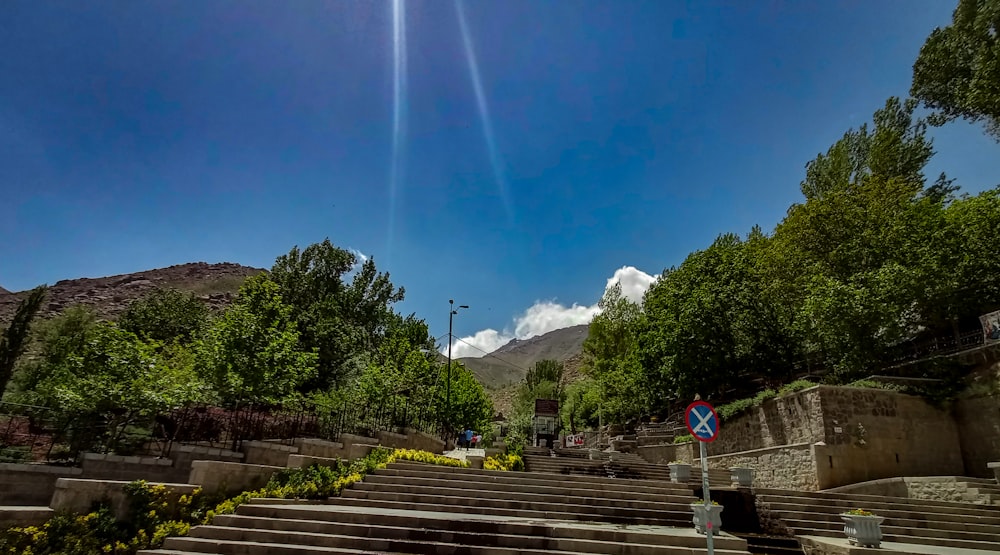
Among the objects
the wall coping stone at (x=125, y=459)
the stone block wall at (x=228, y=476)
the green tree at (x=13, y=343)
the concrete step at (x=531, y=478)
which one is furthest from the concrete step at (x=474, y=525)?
the green tree at (x=13, y=343)

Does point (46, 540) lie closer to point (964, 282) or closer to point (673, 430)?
point (673, 430)

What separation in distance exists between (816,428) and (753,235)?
22.4 m

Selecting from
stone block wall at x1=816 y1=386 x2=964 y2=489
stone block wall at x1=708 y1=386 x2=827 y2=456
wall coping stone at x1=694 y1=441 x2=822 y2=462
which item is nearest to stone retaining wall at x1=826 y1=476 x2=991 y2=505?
stone block wall at x1=816 y1=386 x2=964 y2=489

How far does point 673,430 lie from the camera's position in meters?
24.5

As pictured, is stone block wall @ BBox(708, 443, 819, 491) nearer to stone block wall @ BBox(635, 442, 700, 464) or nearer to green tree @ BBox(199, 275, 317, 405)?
stone block wall @ BBox(635, 442, 700, 464)

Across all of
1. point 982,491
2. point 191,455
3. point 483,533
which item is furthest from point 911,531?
point 191,455

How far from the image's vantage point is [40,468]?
9.79 metres

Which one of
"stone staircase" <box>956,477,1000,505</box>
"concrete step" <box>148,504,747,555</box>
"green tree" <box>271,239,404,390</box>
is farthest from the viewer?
"green tree" <box>271,239,404,390</box>

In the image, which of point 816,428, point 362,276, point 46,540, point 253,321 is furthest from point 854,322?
point 362,276

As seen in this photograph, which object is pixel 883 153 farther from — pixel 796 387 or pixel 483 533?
pixel 483 533

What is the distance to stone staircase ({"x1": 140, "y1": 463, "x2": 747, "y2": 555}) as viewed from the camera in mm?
6938

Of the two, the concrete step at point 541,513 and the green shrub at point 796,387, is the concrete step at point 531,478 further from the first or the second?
the green shrub at point 796,387

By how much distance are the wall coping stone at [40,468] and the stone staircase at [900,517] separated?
15740mm

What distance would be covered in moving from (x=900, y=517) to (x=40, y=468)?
19.3 metres
